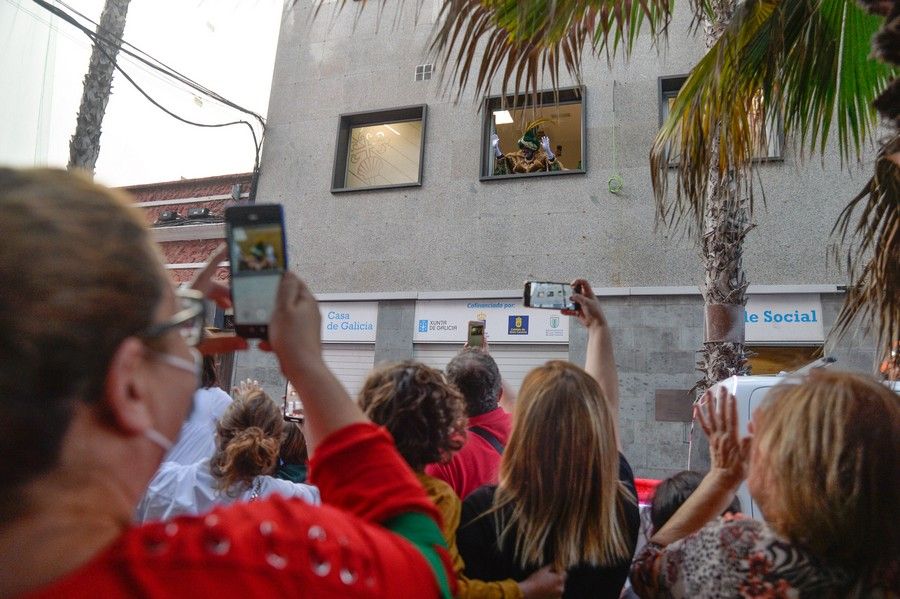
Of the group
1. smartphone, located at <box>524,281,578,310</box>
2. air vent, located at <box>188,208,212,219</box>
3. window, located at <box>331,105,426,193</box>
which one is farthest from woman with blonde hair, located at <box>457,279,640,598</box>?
air vent, located at <box>188,208,212,219</box>

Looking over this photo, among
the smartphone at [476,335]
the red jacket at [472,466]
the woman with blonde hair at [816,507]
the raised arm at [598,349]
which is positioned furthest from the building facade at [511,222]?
the woman with blonde hair at [816,507]

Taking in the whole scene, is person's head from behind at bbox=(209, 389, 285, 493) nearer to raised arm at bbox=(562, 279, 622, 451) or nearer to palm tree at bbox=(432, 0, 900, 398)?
raised arm at bbox=(562, 279, 622, 451)

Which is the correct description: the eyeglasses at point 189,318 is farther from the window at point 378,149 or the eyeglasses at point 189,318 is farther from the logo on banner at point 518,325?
the window at point 378,149

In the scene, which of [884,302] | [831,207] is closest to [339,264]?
[831,207]

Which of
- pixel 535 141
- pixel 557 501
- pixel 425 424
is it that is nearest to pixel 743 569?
pixel 557 501

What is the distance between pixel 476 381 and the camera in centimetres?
288

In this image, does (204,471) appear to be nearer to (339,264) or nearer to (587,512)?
(587,512)

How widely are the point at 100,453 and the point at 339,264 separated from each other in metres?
9.90

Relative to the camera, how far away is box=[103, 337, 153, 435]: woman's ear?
0.71 metres

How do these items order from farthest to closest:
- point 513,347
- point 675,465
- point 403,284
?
point 403,284 → point 513,347 → point 675,465

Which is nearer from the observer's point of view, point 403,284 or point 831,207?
point 831,207

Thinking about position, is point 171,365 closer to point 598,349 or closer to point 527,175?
point 598,349

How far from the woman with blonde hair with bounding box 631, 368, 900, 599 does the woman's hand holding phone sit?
127 centimetres

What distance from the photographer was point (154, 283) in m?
0.77
